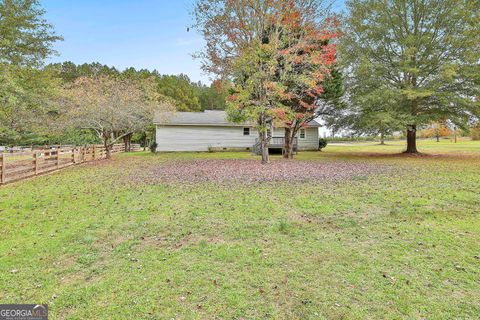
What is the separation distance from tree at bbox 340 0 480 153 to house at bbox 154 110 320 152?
9.00 meters

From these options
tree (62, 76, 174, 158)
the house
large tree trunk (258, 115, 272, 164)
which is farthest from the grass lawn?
the house

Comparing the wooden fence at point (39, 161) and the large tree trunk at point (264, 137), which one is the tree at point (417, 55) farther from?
A: the wooden fence at point (39, 161)

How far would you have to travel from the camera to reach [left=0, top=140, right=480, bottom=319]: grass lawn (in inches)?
115

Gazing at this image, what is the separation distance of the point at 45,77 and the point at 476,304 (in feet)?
71.1

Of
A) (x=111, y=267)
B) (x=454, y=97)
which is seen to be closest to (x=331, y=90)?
(x=454, y=97)

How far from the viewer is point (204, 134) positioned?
88.6 feet

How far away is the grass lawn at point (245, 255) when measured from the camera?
292cm

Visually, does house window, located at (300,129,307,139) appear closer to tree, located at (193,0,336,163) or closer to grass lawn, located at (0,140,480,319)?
tree, located at (193,0,336,163)

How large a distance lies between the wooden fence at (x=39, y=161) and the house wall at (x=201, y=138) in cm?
615

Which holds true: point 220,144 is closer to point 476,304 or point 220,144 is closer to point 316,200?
point 316,200

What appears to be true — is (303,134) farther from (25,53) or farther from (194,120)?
(25,53)

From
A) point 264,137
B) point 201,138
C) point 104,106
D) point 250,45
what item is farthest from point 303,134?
point 104,106

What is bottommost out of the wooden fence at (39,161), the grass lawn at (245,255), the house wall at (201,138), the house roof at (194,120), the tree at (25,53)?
the grass lawn at (245,255)

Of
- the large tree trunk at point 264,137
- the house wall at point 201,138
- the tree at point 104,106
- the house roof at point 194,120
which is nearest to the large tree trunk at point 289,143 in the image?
the large tree trunk at point 264,137
